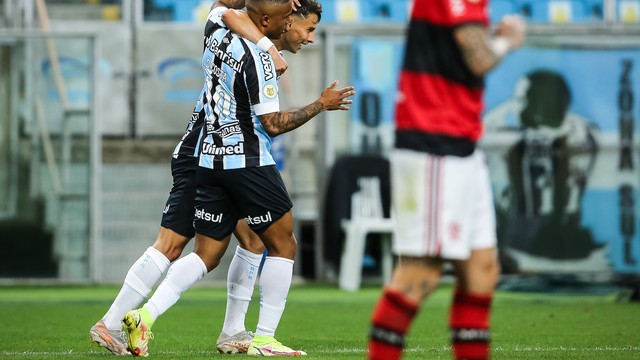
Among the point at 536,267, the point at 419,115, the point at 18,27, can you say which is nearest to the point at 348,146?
→ the point at 536,267

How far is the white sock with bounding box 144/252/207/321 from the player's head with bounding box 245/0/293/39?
131 cm

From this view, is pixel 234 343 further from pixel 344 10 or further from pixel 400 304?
pixel 344 10

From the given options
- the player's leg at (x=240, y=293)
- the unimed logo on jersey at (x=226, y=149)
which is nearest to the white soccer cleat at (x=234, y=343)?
the player's leg at (x=240, y=293)

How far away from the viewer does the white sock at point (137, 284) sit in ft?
23.6

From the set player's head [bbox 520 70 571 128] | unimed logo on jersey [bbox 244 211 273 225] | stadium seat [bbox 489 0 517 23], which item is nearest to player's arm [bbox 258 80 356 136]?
unimed logo on jersey [bbox 244 211 273 225]

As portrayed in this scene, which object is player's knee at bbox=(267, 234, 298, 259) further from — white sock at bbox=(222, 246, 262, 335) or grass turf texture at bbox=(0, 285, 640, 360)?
grass turf texture at bbox=(0, 285, 640, 360)

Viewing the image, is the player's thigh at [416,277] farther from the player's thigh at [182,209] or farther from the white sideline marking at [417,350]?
the player's thigh at [182,209]

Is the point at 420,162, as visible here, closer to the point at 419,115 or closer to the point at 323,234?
the point at 419,115

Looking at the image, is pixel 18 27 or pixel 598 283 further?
pixel 18 27

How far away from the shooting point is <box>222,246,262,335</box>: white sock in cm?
741

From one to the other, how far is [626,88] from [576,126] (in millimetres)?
763

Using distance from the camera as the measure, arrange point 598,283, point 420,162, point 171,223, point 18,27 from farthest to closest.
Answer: point 18,27 < point 598,283 < point 171,223 < point 420,162

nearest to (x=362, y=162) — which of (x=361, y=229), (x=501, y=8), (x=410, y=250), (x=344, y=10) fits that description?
(x=361, y=229)

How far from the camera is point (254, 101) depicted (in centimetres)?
681
